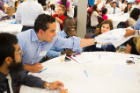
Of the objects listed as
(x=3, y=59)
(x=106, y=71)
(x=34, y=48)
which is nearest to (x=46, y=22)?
(x=34, y=48)

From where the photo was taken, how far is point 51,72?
4.33 ft

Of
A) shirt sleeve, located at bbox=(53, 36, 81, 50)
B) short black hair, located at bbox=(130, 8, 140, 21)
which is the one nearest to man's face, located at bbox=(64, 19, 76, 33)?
shirt sleeve, located at bbox=(53, 36, 81, 50)

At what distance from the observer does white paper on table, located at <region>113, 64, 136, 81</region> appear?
1.29 metres

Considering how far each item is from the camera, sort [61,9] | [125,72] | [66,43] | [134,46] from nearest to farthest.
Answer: [125,72] < [66,43] < [134,46] < [61,9]

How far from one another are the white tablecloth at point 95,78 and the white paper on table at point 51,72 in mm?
36

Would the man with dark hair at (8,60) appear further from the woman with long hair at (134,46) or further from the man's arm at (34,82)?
the woman with long hair at (134,46)

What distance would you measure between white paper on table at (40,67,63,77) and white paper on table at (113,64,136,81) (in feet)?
2.02

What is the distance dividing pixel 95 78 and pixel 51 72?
0.47 metres

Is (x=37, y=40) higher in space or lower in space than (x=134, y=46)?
higher

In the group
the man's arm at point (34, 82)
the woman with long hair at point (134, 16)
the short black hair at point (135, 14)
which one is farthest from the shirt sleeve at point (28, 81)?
the short black hair at point (135, 14)

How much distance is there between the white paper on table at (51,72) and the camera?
4.21 ft

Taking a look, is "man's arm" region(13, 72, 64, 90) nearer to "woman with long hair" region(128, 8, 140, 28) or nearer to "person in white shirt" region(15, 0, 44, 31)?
"person in white shirt" region(15, 0, 44, 31)

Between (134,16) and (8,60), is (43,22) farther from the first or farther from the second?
(134,16)

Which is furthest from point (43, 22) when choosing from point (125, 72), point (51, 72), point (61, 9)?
point (61, 9)
